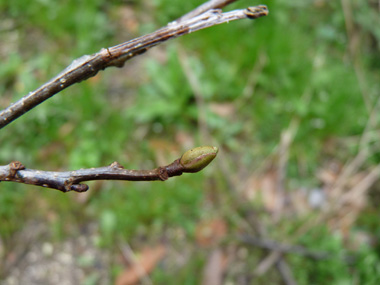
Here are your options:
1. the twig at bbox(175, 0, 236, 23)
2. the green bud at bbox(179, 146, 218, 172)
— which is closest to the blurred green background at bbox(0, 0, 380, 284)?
the twig at bbox(175, 0, 236, 23)

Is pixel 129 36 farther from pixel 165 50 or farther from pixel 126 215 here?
pixel 126 215

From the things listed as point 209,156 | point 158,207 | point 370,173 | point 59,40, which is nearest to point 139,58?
point 59,40

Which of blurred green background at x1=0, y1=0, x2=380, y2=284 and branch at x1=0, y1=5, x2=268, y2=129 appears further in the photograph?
blurred green background at x1=0, y1=0, x2=380, y2=284

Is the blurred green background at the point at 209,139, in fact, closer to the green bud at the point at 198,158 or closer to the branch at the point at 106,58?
the branch at the point at 106,58

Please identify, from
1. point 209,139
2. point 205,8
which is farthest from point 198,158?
point 209,139

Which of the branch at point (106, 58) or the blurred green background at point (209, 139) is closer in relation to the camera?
the branch at point (106, 58)

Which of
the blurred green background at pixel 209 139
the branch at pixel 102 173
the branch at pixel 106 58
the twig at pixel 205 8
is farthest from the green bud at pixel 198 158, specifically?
the blurred green background at pixel 209 139

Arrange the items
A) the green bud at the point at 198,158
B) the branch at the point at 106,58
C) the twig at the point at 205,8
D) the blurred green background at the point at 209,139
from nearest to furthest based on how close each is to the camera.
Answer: the green bud at the point at 198,158, the branch at the point at 106,58, the twig at the point at 205,8, the blurred green background at the point at 209,139

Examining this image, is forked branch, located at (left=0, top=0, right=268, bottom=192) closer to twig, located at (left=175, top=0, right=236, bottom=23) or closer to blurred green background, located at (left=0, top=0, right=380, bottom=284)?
twig, located at (left=175, top=0, right=236, bottom=23)
